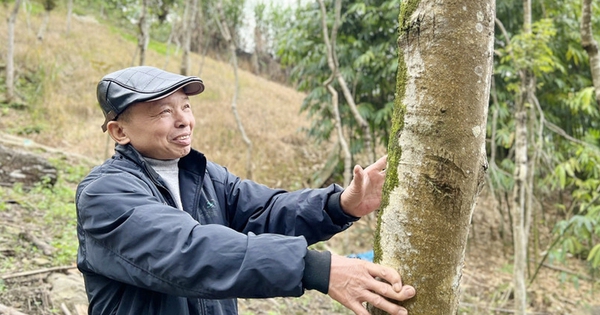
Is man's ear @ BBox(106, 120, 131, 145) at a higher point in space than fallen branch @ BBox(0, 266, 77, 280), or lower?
higher

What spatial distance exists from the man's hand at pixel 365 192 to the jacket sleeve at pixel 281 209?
34 mm

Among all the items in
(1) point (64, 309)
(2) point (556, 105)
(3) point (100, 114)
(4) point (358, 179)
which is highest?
(2) point (556, 105)

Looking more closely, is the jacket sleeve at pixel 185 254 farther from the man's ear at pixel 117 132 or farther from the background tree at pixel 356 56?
the background tree at pixel 356 56

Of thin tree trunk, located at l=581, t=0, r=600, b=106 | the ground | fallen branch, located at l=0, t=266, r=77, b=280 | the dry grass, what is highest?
thin tree trunk, located at l=581, t=0, r=600, b=106

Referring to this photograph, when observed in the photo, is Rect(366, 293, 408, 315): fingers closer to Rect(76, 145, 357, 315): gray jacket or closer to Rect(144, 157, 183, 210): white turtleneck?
Rect(76, 145, 357, 315): gray jacket

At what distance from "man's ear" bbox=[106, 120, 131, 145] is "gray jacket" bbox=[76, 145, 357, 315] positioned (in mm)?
26

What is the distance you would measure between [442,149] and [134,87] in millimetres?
935

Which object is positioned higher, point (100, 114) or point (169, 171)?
→ point (169, 171)

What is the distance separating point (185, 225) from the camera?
3.62 ft

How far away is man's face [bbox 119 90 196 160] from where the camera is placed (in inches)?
57.3

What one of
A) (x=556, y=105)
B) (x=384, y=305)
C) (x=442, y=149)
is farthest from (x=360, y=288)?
(x=556, y=105)

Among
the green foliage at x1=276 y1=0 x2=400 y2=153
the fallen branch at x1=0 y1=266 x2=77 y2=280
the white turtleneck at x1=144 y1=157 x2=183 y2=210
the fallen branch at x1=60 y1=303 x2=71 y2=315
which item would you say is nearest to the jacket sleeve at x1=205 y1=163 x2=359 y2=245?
the white turtleneck at x1=144 y1=157 x2=183 y2=210

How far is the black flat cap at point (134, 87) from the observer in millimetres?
1389

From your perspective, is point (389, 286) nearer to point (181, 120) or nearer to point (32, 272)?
point (181, 120)
